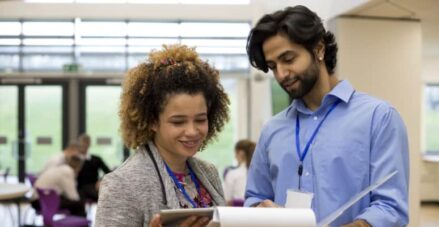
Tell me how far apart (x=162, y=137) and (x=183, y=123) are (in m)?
0.10

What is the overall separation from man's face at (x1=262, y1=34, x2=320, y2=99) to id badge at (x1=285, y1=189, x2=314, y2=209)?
0.34 meters

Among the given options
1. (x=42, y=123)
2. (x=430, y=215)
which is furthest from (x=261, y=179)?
(x=42, y=123)

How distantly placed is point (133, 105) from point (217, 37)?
445 inches

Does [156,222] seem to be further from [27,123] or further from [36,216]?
[27,123]

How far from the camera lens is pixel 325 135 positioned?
6.06 ft

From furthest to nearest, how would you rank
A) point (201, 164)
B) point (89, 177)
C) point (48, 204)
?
1. point (89, 177)
2. point (48, 204)
3. point (201, 164)

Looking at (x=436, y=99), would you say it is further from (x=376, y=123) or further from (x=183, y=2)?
(x=376, y=123)

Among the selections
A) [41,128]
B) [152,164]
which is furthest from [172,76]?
[41,128]

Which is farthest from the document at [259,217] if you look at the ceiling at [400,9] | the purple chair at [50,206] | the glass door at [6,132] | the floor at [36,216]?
the glass door at [6,132]

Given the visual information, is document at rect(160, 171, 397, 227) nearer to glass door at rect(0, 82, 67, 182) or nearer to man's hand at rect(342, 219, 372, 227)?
man's hand at rect(342, 219, 372, 227)

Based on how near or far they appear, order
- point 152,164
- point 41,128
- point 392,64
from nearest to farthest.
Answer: point 152,164, point 392,64, point 41,128

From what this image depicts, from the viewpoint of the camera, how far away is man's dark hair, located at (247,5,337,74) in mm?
1777

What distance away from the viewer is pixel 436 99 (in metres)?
13.0

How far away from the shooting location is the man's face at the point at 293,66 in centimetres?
177
